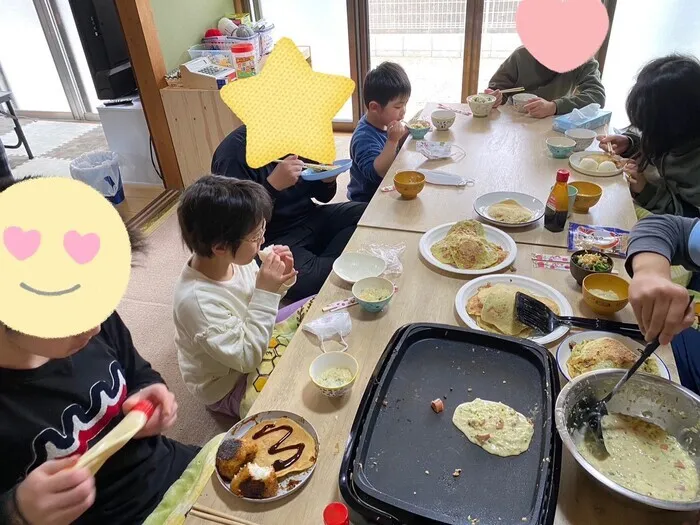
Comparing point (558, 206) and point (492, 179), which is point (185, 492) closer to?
point (558, 206)

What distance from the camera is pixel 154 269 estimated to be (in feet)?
8.79

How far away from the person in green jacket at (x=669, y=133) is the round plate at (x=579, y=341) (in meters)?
0.98

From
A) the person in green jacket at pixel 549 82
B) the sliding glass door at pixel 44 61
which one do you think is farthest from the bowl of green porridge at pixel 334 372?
the sliding glass door at pixel 44 61

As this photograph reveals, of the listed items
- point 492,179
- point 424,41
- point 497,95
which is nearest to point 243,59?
point 424,41

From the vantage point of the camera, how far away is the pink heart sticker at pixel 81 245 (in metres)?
0.50

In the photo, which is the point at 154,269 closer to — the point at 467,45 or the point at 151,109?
the point at 151,109

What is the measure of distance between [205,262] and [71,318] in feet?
2.80

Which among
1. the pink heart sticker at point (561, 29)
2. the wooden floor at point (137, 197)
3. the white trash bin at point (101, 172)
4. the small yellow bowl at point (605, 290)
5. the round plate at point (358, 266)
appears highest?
the pink heart sticker at point (561, 29)

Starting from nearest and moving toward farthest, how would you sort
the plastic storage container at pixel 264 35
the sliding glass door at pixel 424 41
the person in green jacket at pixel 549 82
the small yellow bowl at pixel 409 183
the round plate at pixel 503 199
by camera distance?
the round plate at pixel 503 199
the small yellow bowl at pixel 409 183
the person in green jacket at pixel 549 82
the plastic storage container at pixel 264 35
the sliding glass door at pixel 424 41

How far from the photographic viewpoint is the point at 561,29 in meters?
2.08

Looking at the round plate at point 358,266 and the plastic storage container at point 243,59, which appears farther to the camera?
the plastic storage container at point 243,59

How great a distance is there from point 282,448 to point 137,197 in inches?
117

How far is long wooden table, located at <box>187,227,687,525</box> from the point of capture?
2.59 ft

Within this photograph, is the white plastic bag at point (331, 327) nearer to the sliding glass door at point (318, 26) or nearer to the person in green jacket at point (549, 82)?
the person in green jacket at point (549, 82)
